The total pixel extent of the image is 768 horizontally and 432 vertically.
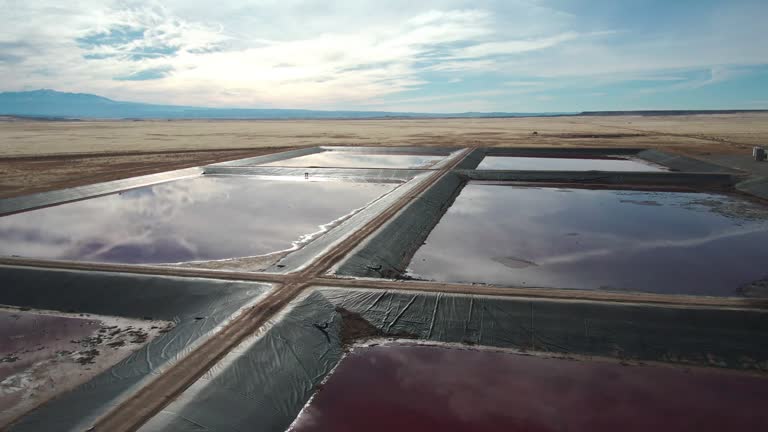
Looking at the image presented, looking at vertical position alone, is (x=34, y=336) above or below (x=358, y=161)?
below

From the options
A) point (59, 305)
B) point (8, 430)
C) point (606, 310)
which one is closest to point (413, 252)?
point (606, 310)

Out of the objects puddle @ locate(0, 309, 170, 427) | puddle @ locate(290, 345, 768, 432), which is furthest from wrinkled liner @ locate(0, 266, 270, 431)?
puddle @ locate(290, 345, 768, 432)

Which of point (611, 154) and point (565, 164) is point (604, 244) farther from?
point (611, 154)

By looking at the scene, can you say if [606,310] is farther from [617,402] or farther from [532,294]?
[617,402]

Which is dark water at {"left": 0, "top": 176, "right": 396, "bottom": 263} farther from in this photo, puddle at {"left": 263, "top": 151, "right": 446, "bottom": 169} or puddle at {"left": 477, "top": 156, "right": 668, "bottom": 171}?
puddle at {"left": 477, "top": 156, "right": 668, "bottom": 171}

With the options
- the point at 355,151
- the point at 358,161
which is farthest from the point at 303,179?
the point at 355,151
